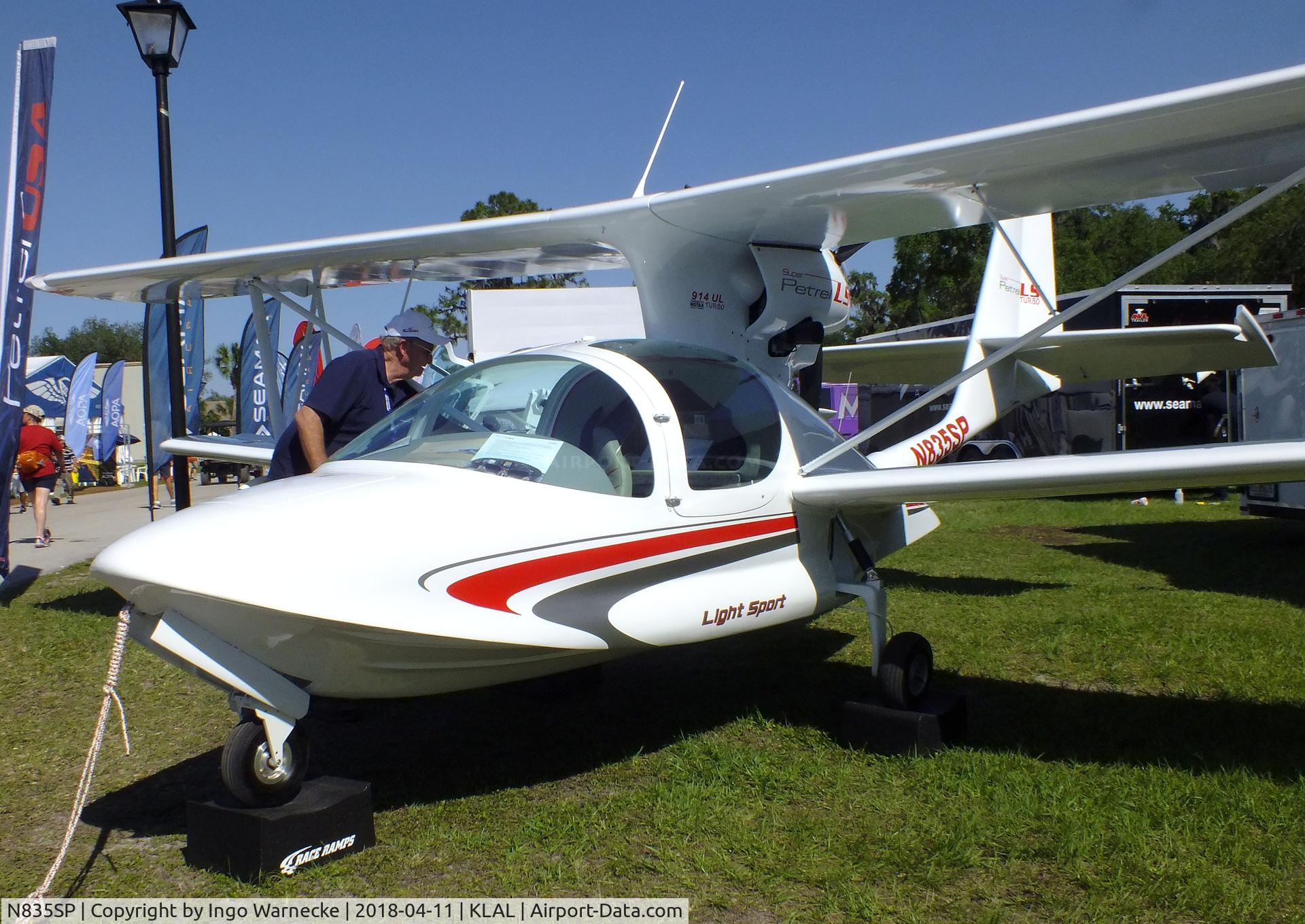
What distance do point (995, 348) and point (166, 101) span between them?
7.01 meters

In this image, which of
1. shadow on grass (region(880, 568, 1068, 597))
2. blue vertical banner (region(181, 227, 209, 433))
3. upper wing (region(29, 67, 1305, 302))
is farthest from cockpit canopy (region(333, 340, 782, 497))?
blue vertical banner (region(181, 227, 209, 433))

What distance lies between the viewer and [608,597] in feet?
11.9

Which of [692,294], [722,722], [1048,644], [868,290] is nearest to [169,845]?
[722,722]

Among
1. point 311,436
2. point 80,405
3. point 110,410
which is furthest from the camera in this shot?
point 110,410

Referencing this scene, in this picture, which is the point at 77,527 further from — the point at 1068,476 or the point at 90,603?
the point at 1068,476

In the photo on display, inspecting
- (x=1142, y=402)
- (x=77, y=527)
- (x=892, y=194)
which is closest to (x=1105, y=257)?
(x=1142, y=402)

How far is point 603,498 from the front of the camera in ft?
12.0

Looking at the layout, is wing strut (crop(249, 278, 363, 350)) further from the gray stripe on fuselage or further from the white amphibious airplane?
the gray stripe on fuselage

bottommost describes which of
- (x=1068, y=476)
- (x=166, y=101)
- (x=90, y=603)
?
(x=90, y=603)

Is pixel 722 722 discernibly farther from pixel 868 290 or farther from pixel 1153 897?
pixel 868 290

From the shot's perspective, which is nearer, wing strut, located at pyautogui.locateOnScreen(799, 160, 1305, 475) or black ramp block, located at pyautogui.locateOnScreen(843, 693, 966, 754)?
wing strut, located at pyautogui.locateOnScreen(799, 160, 1305, 475)

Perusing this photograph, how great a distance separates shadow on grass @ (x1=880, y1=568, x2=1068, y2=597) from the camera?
7840 millimetres

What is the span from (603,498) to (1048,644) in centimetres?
369

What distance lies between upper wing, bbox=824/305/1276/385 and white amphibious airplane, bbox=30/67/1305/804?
4 centimetres
